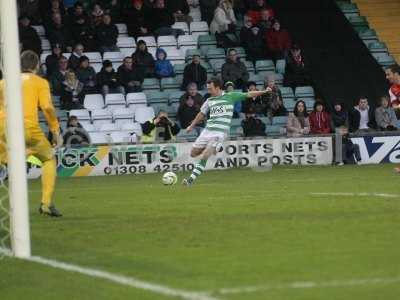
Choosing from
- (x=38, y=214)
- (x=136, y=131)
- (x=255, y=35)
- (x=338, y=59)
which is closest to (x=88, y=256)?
(x=38, y=214)

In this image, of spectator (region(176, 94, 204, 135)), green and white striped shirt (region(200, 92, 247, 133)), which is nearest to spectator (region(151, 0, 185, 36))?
spectator (region(176, 94, 204, 135))

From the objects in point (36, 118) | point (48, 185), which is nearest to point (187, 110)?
point (48, 185)

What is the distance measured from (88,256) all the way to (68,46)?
18.2m

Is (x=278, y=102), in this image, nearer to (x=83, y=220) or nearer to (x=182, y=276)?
(x=83, y=220)

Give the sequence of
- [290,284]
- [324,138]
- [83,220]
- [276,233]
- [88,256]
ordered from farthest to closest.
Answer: [324,138] < [83,220] < [276,233] < [88,256] < [290,284]

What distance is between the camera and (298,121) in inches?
1048

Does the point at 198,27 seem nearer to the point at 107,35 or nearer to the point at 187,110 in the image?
the point at 107,35

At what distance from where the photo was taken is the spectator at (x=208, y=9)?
3025 cm

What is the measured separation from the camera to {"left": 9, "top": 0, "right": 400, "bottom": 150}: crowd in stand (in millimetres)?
26344

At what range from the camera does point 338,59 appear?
100 feet

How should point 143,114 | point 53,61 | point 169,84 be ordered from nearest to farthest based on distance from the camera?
1. point 53,61
2. point 143,114
3. point 169,84

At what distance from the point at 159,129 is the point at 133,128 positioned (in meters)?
1.04

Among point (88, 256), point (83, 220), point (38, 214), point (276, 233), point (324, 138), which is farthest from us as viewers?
point (324, 138)

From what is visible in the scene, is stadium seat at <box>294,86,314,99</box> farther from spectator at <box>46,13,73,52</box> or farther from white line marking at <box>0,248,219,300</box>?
white line marking at <box>0,248,219,300</box>
